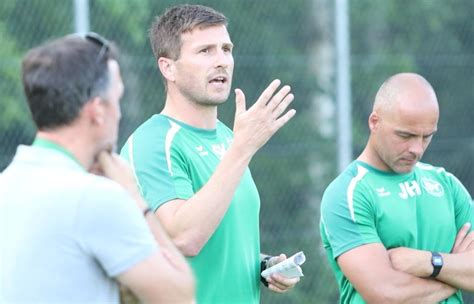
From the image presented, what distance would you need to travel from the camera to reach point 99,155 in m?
3.22

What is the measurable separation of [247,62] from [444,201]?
4.01m

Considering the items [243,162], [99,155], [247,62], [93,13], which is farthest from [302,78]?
[99,155]

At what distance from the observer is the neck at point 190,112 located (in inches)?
182

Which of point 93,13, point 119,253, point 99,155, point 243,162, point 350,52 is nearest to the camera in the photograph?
point 119,253

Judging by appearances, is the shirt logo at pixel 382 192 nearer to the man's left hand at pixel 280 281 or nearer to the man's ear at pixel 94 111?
the man's left hand at pixel 280 281

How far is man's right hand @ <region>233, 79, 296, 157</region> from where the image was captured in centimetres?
415

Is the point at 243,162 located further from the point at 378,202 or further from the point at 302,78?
the point at 302,78

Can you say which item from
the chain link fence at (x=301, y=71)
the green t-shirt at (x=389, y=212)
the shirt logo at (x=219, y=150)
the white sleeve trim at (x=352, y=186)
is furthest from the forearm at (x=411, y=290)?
the chain link fence at (x=301, y=71)

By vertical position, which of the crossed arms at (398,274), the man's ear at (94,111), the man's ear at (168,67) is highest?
the man's ear at (94,111)

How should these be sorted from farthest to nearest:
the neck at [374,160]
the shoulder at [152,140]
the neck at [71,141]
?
the neck at [374,160], the shoulder at [152,140], the neck at [71,141]

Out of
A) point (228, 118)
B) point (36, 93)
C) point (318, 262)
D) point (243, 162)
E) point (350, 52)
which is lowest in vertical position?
point (318, 262)

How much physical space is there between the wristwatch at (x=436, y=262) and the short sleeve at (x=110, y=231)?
1.97 m

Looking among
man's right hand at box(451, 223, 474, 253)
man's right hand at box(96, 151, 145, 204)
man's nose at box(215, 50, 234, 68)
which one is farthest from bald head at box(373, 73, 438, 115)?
man's right hand at box(96, 151, 145, 204)

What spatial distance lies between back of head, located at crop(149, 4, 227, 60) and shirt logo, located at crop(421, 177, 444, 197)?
45.2 inches
